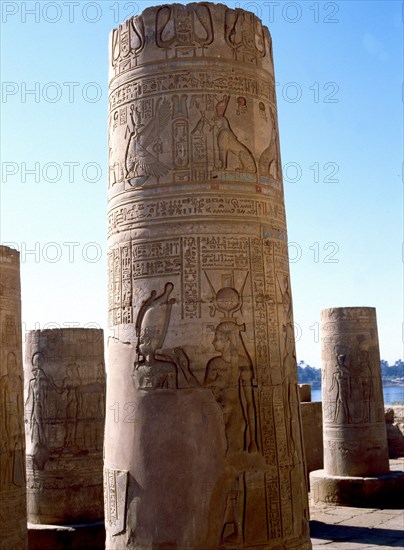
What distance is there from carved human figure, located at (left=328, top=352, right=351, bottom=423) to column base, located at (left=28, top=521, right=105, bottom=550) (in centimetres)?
470

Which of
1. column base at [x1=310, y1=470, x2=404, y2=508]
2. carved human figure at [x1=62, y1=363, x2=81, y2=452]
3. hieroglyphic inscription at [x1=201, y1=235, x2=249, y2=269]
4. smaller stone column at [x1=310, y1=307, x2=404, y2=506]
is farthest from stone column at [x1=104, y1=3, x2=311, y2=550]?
smaller stone column at [x1=310, y1=307, x2=404, y2=506]

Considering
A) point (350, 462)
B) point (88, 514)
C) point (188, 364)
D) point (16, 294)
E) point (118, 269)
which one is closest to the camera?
point (188, 364)

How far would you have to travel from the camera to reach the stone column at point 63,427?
11.5 metres

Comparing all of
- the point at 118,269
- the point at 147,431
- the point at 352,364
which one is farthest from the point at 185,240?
the point at 352,364

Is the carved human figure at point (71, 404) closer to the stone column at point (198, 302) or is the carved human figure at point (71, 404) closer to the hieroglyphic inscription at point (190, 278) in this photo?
the stone column at point (198, 302)

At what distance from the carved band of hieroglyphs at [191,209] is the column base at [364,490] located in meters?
8.67

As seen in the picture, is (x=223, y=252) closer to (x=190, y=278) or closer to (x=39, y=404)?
(x=190, y=278)

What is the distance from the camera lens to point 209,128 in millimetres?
5047

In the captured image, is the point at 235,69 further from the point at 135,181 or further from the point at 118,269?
the point at 118,269

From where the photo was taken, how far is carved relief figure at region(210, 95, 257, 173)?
504 cm

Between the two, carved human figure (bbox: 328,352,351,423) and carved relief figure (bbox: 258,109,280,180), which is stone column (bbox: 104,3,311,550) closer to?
carved relief figure (bbox: 258,109,280,180)

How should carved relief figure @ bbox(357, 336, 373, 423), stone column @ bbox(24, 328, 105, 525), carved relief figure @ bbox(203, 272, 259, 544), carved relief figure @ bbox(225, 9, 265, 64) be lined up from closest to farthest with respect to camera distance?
carved relief figure @ bbox(203, 272, 259, 544), carved relief figure @ bbox(225, 9, 265, 64), stone column @ bbox(24, 328, 105, 525), carved relief figure @ bbox(357, 336, 373, 423)

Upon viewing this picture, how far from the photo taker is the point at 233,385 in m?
4.85

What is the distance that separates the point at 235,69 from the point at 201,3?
515 millimetres
